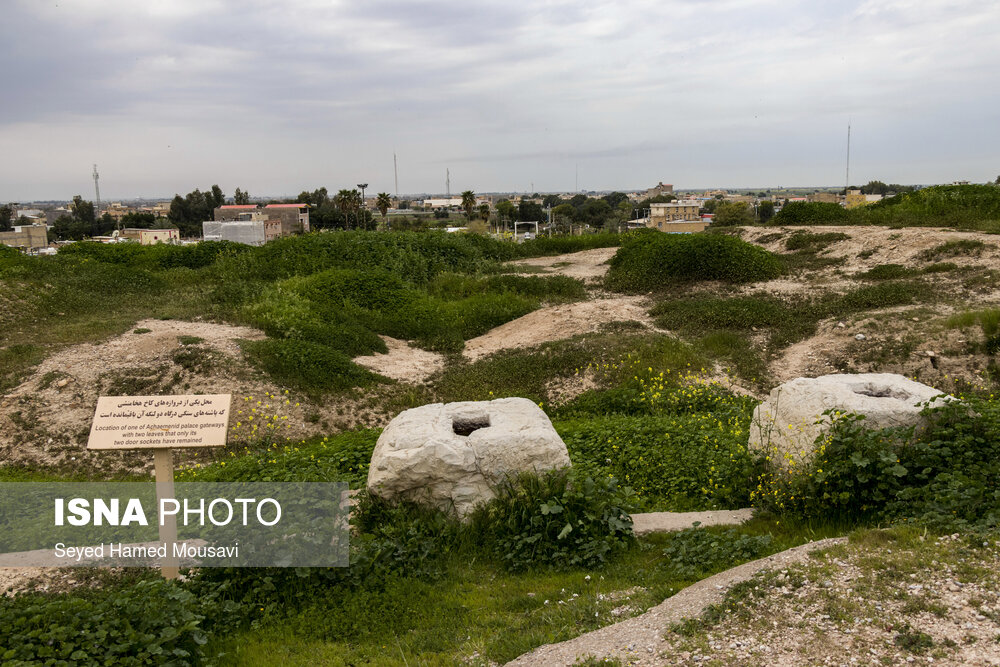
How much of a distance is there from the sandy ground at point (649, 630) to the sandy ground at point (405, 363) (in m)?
7.72

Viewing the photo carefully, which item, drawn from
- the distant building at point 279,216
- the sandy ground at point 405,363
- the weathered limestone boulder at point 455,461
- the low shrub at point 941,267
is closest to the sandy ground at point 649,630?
the weathered limestone boulder at point 455,461

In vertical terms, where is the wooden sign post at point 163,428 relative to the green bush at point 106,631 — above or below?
above

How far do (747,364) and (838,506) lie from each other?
6.41 meters

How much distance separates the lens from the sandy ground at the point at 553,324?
1350cm

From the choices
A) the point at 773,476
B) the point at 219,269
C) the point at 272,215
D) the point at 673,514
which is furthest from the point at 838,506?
the point at 272,215

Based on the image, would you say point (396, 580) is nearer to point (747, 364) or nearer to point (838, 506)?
point (838, 506)

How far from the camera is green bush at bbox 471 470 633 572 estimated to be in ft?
18.1

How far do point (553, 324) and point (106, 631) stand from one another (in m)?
10.9

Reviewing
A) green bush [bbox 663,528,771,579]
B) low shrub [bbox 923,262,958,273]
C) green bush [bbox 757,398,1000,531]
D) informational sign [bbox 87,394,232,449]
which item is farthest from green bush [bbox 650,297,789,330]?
informational sign [bbox 87,394,232,449]

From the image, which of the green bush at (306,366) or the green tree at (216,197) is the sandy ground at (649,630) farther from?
the green tree at (216,197)

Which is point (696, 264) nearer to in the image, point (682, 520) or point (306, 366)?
point (306, 366)

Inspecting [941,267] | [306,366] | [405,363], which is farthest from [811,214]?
[306,366]

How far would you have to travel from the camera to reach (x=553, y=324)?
46.3 feet

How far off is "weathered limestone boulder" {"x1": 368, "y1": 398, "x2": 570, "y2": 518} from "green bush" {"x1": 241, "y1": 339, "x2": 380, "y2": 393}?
15.9 feet
